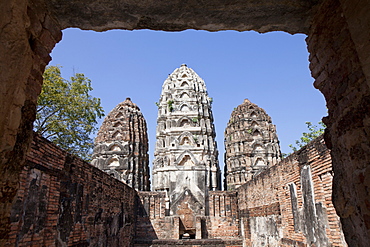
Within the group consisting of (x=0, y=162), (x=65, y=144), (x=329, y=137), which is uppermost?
(x=65, y=144)

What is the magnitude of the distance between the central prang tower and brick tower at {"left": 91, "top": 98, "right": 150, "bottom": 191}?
143cm

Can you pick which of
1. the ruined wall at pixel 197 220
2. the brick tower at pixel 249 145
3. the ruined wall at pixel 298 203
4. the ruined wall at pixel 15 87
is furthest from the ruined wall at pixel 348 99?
the brick tower at pixel 249 145

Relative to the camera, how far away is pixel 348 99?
2758 millimetres

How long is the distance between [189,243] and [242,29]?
13816 mm

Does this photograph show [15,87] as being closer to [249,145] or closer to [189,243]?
[189,243]

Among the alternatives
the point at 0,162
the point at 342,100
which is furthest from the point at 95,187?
the point at 342,100

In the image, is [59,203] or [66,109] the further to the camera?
[66,109]

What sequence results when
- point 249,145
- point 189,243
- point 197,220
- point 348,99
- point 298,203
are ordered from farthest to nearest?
point 249,145 < point 197,220 < point 189,243 < point 298,203 < point 348,99

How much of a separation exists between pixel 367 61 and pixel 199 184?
69.6 ft

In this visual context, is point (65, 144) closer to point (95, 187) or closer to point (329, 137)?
point (95, 187)

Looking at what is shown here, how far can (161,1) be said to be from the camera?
10.3ft

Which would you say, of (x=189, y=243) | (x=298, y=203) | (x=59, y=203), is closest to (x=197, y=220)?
(x=189, y=243)

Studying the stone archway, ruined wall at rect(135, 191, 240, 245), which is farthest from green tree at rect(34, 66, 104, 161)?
the stone archway

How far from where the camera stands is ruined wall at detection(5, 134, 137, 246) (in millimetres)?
5473
